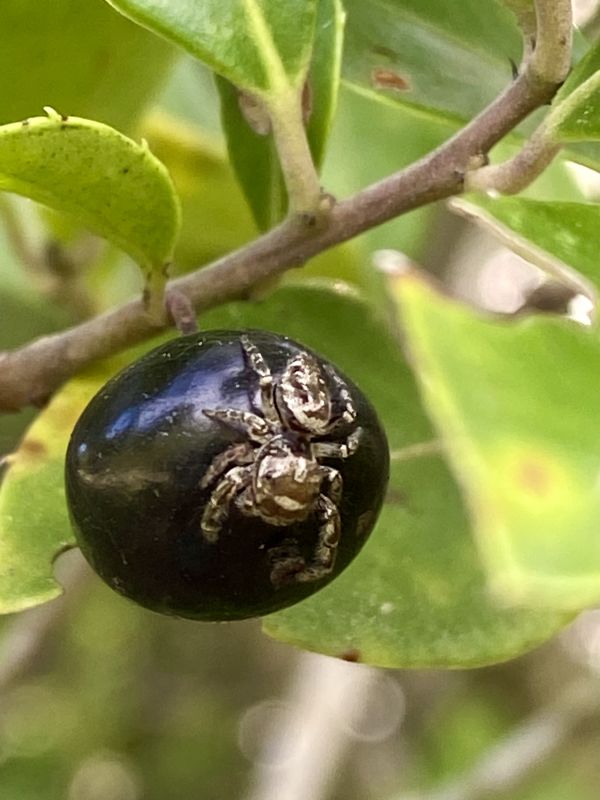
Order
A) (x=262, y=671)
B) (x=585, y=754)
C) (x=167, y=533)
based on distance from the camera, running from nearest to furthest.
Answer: (x=167, y=533) < (x=585, y=754) < (x=262, y=671)

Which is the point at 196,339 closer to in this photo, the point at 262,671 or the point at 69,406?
the point at 69,406

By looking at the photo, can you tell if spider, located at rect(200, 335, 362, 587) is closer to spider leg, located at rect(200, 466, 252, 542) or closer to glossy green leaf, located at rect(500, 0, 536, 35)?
spider leg, located at rect(200, 466, 252, 542)

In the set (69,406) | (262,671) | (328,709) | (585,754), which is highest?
(69,406)

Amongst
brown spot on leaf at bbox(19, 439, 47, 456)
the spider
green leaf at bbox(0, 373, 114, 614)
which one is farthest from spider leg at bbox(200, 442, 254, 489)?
brown spot on leaf at bbox(19, 439, 47, 456)

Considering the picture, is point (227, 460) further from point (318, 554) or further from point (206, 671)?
point (206, 671)

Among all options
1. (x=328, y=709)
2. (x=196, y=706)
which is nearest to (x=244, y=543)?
(x=328, y=709)

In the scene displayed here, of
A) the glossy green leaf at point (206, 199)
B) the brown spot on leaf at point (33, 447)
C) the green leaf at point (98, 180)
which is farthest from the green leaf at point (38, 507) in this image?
the glossy green leaf at point (206, 199)
